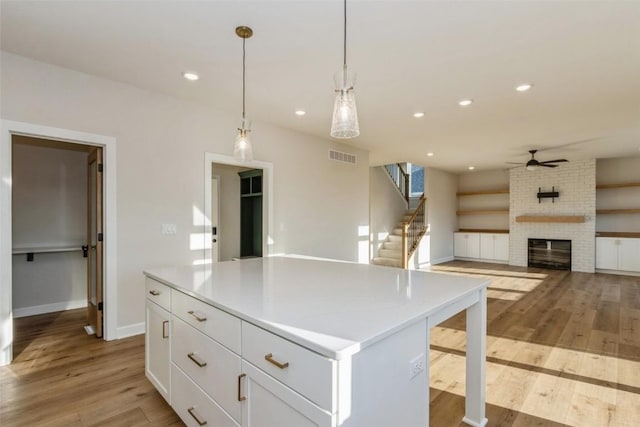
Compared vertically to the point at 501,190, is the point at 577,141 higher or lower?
higher

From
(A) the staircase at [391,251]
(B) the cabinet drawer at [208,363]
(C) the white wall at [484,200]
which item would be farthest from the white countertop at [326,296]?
(C) the white wall at [484,200]

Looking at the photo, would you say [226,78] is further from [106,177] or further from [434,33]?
[434,33]

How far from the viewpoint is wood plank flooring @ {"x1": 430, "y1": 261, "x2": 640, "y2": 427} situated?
204 cm

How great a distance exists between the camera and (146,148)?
346 centimetres

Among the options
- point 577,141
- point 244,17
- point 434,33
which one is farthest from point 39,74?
point 577,141

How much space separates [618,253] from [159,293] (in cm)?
908

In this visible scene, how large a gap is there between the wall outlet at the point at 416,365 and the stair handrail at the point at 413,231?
19.4 ft

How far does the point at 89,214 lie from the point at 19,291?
5.18 ft

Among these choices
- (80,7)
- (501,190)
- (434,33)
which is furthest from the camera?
(501,190)

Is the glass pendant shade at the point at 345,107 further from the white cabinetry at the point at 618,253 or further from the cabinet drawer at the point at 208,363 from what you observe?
the white cabinetry at the point at 618,253

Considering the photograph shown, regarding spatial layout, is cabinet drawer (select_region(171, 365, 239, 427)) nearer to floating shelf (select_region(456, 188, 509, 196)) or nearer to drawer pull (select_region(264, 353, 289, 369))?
drawer pull (select_region(264, 353, 289, 369))

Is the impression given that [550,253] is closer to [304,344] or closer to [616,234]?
[616,234]

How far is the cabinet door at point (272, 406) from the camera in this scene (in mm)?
1021

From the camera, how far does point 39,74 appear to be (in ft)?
9.40
